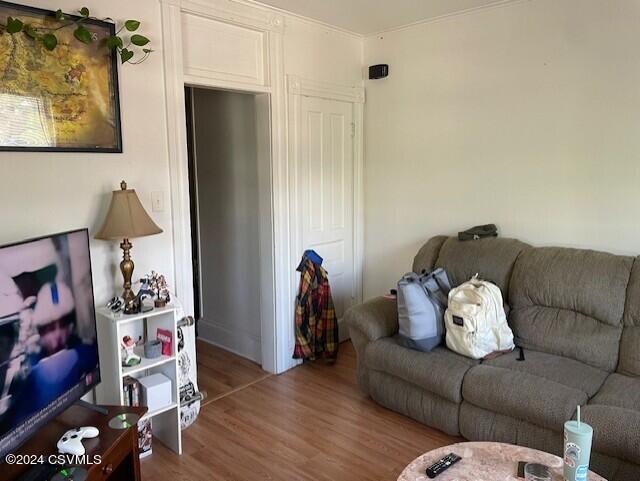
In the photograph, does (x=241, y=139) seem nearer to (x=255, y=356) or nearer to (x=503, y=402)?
(x=255, y=356)

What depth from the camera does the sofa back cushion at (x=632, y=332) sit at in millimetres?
2506

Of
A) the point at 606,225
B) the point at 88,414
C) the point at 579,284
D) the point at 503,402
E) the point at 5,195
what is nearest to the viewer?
the point at 88,414

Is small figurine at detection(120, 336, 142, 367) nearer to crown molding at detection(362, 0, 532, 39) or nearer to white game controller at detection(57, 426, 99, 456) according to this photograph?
white game controller at detection(57, 426, 99, 456)

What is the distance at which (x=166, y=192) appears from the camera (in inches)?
110

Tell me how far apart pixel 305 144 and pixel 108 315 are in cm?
180

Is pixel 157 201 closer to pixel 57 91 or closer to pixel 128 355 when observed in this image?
pixel 57 91

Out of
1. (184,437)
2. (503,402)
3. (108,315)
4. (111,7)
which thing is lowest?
(184,437)

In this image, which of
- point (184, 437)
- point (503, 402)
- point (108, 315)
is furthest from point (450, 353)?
point (108, 315)

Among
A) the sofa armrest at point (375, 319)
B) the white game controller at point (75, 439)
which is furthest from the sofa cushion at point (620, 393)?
the white game controller at point (75, 439)

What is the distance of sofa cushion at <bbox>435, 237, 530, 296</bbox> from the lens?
3027 mm

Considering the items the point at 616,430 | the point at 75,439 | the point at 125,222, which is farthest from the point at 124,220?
the point at 616,430

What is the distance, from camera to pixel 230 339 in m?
4.01

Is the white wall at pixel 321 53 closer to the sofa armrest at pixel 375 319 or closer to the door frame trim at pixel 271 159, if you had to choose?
the door frame trim at pixel 271 159

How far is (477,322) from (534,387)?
1.43ft
